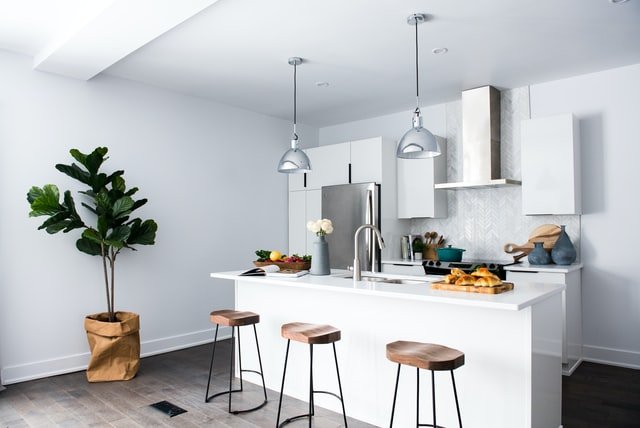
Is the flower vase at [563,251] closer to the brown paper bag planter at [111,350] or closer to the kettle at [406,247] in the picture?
the kettle at [406,247]

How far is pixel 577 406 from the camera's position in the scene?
3.20 meters

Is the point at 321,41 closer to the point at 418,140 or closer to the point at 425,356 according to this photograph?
the point at 418,140

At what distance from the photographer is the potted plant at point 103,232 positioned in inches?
145

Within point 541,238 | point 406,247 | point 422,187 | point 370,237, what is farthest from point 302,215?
point 541,238

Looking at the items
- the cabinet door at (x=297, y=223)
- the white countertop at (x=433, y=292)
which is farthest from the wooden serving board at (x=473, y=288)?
the cabinet door at (x=297, y=223)

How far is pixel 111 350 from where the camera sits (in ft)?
12.4

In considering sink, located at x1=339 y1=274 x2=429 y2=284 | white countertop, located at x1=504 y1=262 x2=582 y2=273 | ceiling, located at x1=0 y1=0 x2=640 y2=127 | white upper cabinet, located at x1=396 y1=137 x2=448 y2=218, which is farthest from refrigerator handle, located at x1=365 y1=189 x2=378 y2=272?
sink, located at x1=339 y1=274 x2=429 y2=284

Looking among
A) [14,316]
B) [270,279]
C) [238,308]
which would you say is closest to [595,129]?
[270,279]

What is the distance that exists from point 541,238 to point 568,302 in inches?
27.7

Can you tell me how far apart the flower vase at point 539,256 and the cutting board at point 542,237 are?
0.14 metres

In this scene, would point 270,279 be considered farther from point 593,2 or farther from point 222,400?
point 593,2

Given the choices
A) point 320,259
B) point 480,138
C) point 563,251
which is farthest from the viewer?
point 480,138

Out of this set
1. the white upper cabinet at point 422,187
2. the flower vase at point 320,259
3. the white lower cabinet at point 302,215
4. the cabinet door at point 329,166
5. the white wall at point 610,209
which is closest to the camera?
the flower vase at point 320,259

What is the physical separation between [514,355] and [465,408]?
44 centimetres
